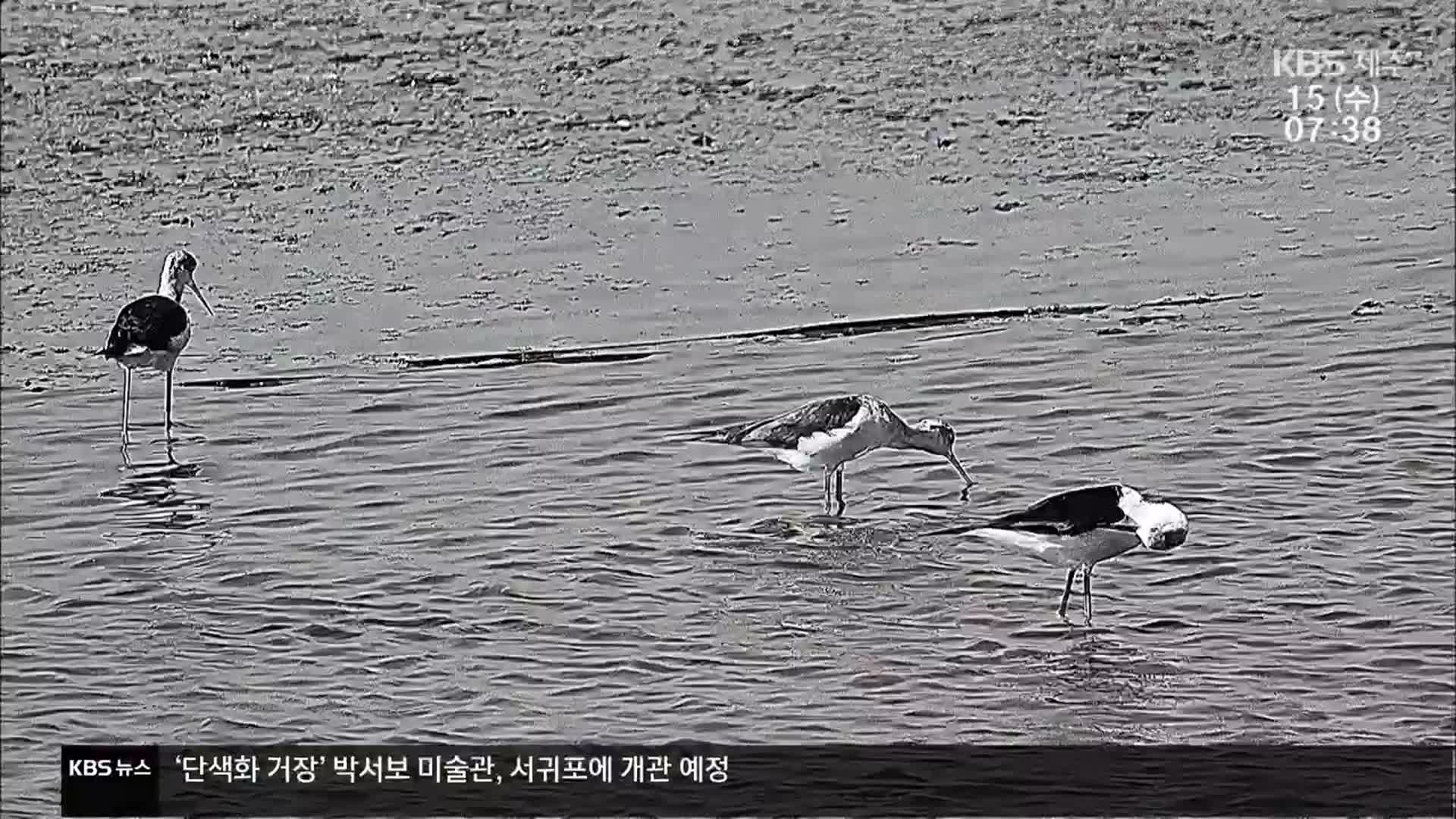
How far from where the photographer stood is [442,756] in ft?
16.0

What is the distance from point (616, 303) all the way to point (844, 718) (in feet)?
10.7

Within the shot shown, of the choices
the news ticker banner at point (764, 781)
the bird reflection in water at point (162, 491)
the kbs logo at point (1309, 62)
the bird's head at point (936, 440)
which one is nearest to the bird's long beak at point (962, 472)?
the bird's head at point (936, 440)

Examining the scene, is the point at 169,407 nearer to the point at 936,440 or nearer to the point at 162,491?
A: the point at 162,491

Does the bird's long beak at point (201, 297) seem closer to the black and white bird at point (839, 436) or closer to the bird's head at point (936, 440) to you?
the black and white bird at point (839, 436)

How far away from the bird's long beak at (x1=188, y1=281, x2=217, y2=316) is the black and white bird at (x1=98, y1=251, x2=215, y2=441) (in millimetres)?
242

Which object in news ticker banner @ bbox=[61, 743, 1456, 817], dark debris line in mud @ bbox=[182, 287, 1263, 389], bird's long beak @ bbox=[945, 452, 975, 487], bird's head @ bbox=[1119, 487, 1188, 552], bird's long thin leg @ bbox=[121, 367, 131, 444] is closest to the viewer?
news ticker banner @ bbox=[61, 743, 1456, 817]

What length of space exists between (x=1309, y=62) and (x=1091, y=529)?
5.39 m

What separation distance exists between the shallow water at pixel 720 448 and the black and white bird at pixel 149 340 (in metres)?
0.09

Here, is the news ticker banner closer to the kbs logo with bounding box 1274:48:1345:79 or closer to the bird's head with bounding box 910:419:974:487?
the bird's head with bounding box 910:419:974:487

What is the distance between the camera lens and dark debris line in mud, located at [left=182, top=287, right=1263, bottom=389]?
24.9 ft

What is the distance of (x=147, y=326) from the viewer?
7262 millimetres

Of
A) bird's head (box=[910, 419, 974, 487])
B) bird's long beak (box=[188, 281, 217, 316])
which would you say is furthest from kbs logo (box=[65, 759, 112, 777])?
bird's long beak (box=[188, 281, 217, 316])

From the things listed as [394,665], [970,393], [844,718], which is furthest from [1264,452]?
[394,665]

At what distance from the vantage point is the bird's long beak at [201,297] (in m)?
7.75
